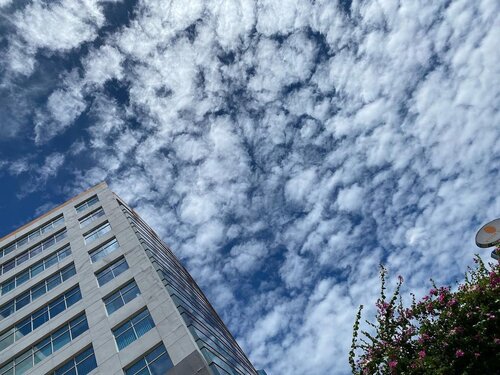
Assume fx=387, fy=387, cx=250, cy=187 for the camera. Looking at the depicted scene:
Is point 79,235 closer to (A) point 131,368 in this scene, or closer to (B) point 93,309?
(B) point 93,309

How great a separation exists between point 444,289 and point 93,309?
19505mm

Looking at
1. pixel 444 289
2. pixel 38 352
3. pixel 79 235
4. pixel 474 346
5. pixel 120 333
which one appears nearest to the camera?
pixel 474 346

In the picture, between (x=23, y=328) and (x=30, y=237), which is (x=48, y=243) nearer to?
(x=30, y=237)

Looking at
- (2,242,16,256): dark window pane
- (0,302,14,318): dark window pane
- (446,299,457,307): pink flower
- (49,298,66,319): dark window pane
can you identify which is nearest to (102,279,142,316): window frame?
(49,298,66,319): dark window pane

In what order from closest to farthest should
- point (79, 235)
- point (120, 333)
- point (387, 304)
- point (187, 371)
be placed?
point (387, 304) < point (187, 371) < point (120, 333) < point (79, 235)

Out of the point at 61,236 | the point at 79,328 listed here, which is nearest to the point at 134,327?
the point at 79,328

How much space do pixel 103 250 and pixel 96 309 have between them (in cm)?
548

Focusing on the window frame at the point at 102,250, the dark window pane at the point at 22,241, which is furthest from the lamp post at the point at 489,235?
the dark window pane at the point at 22,241

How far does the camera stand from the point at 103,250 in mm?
27594

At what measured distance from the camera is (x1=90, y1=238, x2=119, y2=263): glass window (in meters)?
27.1

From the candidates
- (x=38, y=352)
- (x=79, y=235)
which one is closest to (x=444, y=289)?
(x=38, y=352)

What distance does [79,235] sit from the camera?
30391 mm

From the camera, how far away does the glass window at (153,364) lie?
18.3m

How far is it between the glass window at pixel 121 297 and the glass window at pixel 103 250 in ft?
13.5
